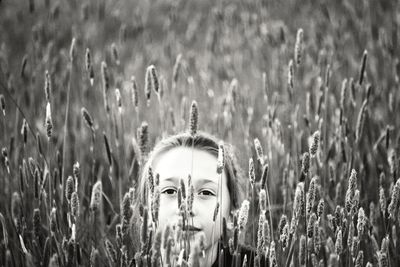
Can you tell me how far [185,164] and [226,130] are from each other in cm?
48

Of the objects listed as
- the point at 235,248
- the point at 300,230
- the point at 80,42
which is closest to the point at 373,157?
the point at 300,230

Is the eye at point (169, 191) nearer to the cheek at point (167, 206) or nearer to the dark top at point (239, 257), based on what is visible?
Answer: the cheek at point (167, 206)

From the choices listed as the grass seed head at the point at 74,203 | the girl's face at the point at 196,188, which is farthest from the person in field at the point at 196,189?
the grass seed head at the point at 74,203

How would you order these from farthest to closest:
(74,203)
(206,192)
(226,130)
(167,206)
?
(226,130) → (206,192) → (167,206) → (74,203)

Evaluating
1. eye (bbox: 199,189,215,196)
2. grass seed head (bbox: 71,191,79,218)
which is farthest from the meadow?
eye (bbox: 199,189,215,196)

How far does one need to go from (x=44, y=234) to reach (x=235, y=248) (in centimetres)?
74

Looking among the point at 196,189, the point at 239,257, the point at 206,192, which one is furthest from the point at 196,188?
the point at 239,257

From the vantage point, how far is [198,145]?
159cm

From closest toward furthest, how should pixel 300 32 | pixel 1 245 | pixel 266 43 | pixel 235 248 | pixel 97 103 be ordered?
pixel 235 248 → pixel 1 245 → pixel 300 32 → pixel 97 103 → pixel 266 43

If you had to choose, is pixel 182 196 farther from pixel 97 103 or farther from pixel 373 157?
pixel 97 103

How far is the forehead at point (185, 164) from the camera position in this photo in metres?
1.42

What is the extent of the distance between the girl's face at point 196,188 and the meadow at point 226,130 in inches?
3.7

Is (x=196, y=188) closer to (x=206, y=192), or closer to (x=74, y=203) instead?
(x=206, y=192)

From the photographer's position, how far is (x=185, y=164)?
1460 millimetres
